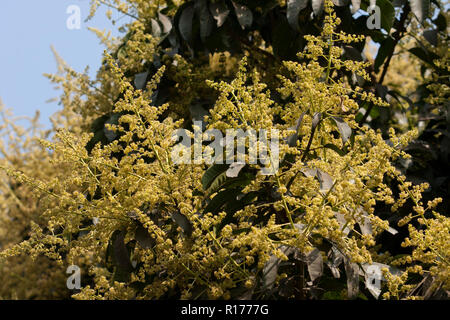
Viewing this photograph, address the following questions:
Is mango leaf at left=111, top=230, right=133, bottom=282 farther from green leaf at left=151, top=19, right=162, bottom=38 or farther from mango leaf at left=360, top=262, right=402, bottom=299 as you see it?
green leaf at left=151, top=19, right=162, bottom=38

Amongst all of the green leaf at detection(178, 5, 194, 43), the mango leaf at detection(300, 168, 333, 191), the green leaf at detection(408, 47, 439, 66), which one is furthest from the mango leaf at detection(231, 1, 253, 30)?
the mango leaf at detection(300, 168, 333, 191)

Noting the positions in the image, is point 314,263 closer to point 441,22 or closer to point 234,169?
point 234,169

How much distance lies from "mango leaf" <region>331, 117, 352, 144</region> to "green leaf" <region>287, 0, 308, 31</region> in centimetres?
70

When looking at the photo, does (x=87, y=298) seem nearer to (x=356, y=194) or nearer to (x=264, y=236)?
(x=264, y=236)

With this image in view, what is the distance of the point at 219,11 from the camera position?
8.36 feet

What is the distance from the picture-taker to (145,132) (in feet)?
5.40

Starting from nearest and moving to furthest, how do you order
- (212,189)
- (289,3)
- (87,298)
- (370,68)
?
(87,298)
(212,189)
(289,3)
(370,68)

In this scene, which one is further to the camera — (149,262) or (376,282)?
(149,262)

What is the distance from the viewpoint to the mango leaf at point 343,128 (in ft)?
5.34

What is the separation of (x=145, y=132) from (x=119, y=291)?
464 mm

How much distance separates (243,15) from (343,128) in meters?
1.09

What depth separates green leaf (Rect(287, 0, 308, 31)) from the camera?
89.5 inches
